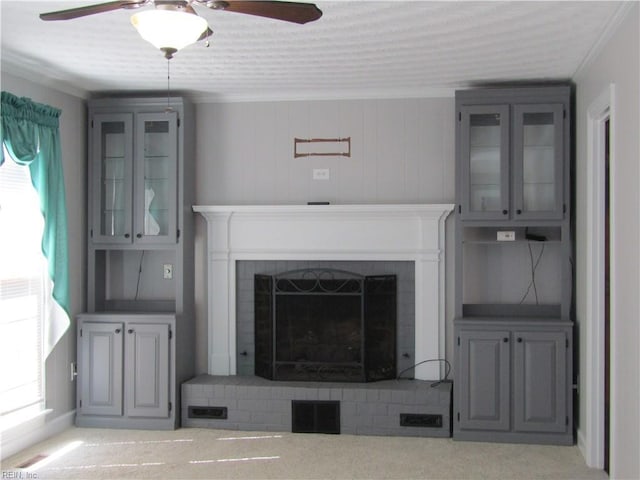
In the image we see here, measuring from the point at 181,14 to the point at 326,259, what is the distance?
9.72 ft

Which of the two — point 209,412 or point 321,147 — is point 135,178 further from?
point 209,412

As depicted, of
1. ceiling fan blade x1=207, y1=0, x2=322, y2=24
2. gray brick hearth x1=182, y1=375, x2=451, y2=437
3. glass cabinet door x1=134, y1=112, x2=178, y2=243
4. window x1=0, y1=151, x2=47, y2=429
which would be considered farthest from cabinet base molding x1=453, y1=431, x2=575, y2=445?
ceiling fan blade x1=207, y1=0, x2=322, y2=24

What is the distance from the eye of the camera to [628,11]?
10.1 feet

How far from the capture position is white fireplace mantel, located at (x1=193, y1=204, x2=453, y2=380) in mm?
4871

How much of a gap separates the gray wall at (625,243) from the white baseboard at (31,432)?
3.55 metres

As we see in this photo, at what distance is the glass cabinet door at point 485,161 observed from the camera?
4.52m

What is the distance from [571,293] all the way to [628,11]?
210 centimetres

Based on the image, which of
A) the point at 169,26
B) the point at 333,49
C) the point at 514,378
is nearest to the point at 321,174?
the point at 333,49

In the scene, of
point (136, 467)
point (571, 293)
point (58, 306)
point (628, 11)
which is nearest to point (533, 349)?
point (571, 293)

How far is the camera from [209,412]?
4789 millimetres

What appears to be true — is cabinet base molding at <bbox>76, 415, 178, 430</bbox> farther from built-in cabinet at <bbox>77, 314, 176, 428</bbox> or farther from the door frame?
the door frame

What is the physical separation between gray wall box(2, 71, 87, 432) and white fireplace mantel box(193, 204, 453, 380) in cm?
89

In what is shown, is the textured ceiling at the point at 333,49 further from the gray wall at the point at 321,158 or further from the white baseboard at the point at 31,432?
the white baseboard at the point at 31,432

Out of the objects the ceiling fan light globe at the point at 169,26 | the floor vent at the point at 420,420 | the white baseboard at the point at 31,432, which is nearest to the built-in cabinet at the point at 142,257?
the white baseboard at the point at 31,432
